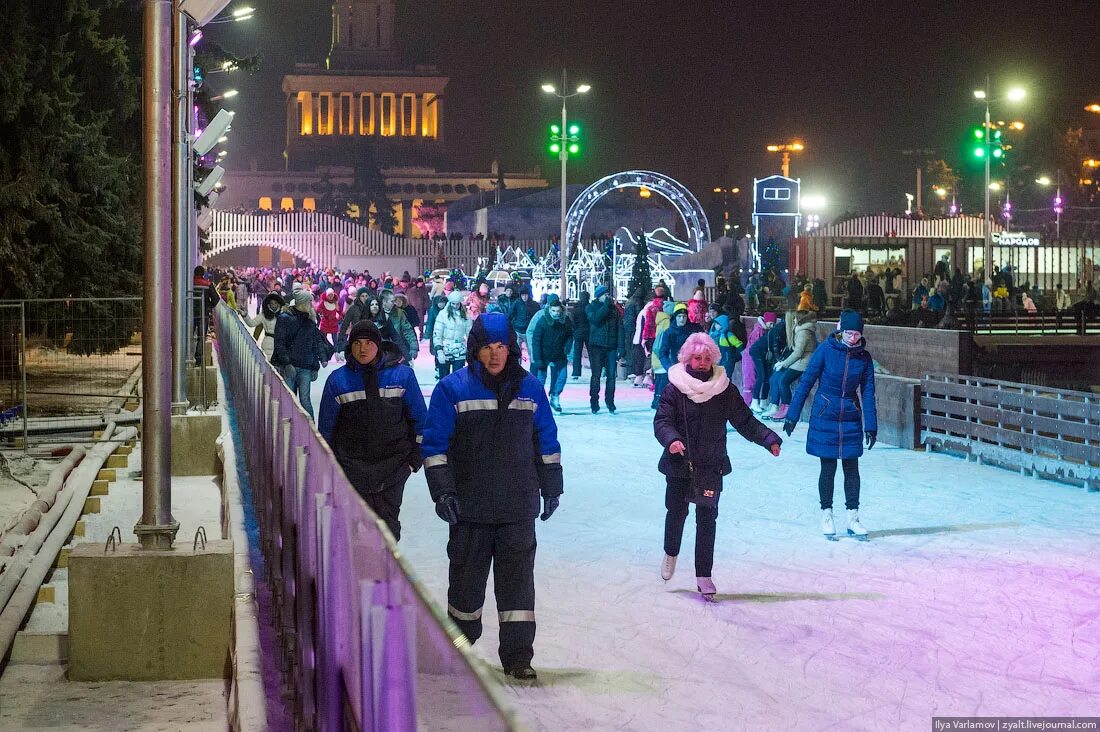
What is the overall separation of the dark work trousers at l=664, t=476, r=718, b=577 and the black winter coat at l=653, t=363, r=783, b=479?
0.26 ft

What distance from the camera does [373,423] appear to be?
743 centimetres

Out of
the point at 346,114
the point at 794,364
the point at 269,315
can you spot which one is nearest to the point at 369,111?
the point at 346,114

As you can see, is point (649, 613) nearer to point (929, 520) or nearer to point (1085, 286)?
point (929, 520)

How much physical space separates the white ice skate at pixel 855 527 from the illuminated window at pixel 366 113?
126198mm

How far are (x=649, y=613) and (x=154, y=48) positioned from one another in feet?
12.0

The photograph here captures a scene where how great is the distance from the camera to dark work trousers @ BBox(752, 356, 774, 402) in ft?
64.8

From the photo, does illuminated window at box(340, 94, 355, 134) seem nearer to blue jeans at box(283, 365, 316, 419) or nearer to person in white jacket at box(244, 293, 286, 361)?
person in white jacket at box(244, 293, 286, 361)

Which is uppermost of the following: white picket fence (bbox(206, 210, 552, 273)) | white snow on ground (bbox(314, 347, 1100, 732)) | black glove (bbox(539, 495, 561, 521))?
white picket fence (bbox(206, 210, 552, 273))

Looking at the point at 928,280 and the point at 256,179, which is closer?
the point at 928,280

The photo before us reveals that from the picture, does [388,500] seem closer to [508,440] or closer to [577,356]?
[508,440]

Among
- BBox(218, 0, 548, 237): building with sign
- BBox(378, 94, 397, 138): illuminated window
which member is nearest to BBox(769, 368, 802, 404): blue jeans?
BBox(218, 0, 548, 237): building with sign

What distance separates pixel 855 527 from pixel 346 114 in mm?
126802

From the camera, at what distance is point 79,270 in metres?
21.3

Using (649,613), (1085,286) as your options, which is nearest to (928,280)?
(1085,286)
